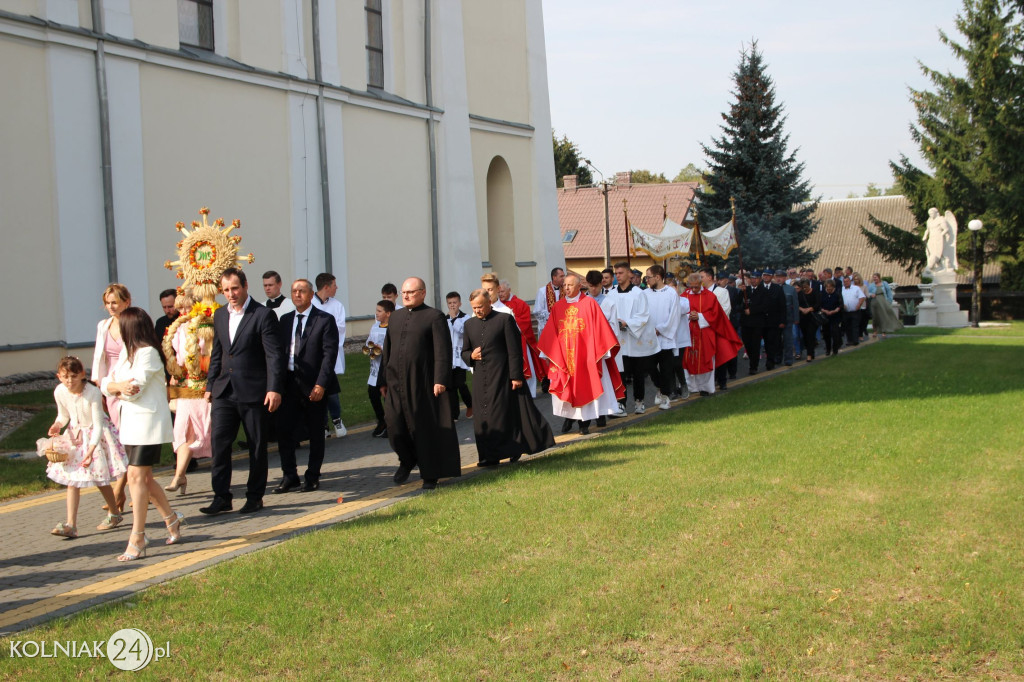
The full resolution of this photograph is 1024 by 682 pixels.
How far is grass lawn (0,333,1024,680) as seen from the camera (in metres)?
5.02

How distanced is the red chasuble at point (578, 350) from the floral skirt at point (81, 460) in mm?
5788

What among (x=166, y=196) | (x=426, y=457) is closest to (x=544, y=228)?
(x=166, y=196)

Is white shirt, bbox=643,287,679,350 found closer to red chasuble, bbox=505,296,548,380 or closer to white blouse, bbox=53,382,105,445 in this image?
red chasuble, bbox=505,296,548,380

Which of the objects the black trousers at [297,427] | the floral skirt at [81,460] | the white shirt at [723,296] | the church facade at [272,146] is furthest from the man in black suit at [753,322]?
the floral skirt at [81,460]

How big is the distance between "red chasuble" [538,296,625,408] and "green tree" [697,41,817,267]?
2910 cm

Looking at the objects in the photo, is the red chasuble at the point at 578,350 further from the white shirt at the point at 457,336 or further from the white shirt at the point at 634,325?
the white shirt at the point at 634,325

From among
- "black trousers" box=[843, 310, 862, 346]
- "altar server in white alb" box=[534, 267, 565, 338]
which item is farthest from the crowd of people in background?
"black trousers" box=[843, 310, 862, 346]

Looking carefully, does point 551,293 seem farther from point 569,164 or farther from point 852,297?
point 569,164

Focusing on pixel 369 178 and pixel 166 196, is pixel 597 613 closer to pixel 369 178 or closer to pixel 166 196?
pixel 166 196

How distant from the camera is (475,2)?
2975 centimetres

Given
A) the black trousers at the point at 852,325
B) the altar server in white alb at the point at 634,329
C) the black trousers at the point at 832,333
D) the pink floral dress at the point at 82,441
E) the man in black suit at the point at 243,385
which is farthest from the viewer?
the black trousers at the point at 852,325

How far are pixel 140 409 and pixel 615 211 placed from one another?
5880cm

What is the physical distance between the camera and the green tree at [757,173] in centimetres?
4053

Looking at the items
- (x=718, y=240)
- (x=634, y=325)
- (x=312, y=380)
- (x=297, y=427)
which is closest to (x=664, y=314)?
(x=634, y=325)
